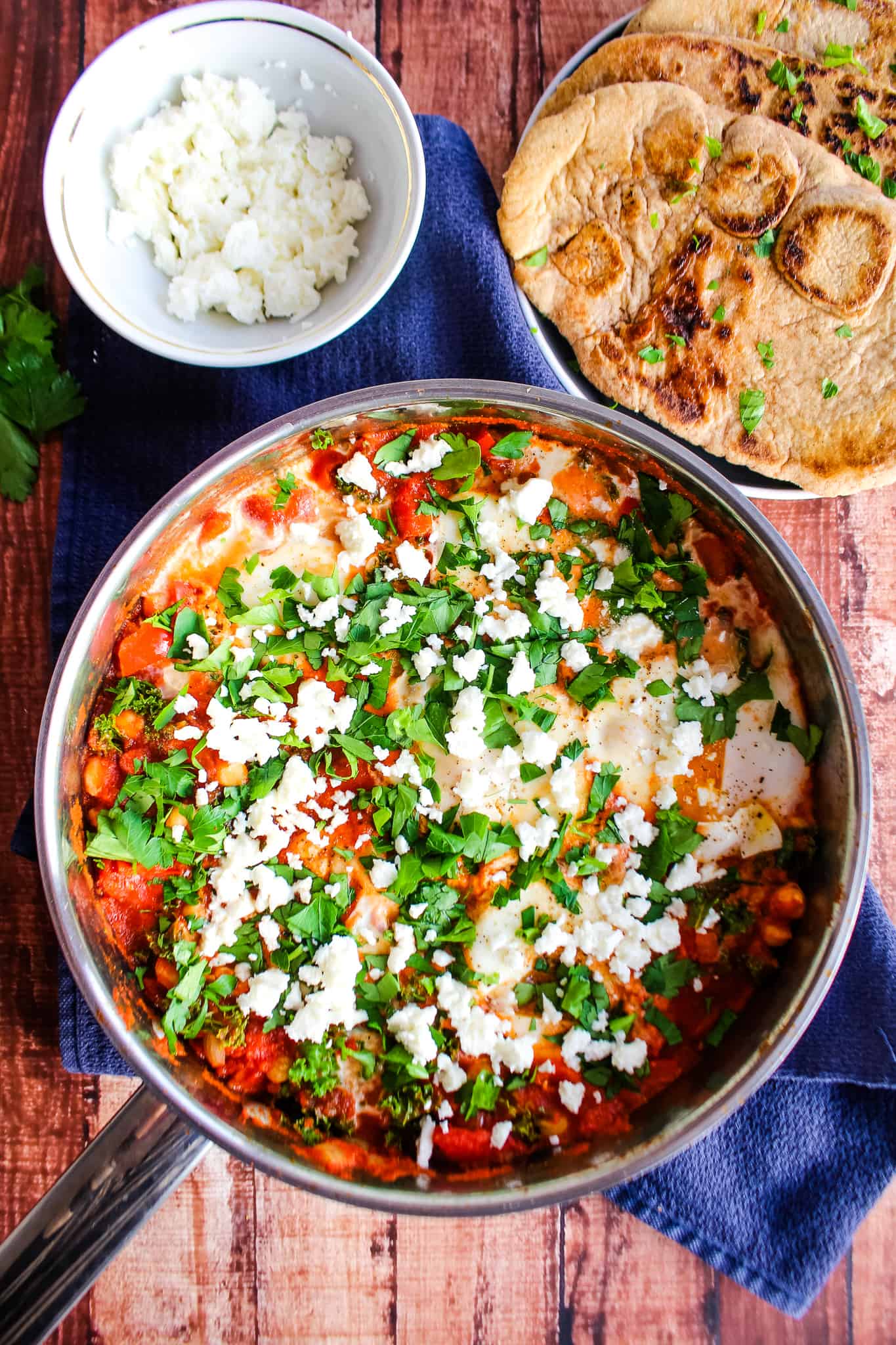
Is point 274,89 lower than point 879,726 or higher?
higher

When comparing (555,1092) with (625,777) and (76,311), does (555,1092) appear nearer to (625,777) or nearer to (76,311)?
(625,777)

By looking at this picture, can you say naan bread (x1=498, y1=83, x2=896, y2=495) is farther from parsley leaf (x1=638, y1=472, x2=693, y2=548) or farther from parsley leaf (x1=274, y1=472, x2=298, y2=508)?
parsley leaf (x1=274, y1=472, x2=298, y2=508)

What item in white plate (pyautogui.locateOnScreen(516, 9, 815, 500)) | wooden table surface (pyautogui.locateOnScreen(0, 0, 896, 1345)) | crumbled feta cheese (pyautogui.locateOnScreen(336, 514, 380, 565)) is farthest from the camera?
wooden table surface (pyautogui.locateOnScreen(0, 0, 896, 1345))

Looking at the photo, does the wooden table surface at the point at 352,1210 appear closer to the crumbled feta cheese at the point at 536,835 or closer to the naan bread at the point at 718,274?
the naan bread at the point at 718,274

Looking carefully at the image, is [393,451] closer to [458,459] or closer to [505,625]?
[458,459]

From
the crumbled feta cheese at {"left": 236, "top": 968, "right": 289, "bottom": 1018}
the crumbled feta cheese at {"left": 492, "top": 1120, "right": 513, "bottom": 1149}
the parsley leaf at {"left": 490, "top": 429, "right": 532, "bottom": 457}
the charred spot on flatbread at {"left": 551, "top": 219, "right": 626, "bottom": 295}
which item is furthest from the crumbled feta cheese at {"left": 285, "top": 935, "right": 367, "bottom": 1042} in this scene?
the charred spot on flatbread at {"left": 551, "top": 219, "right": 626, "bottom": 295}

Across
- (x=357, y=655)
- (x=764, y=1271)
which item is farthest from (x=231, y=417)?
(x=764, y=1271)
